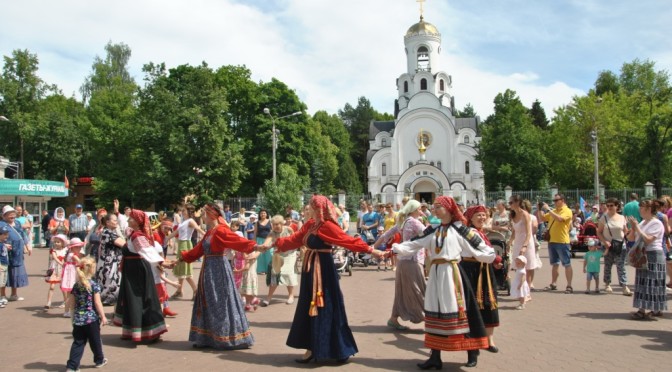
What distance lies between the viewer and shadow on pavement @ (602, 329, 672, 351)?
7.33m

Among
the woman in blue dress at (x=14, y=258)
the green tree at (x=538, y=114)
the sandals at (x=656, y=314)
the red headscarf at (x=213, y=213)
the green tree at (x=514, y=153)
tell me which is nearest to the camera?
the red headscarf at (x=213, y=213)

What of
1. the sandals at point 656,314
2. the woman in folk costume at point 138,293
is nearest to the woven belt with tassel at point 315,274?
the woman in folk costume at point 138,293

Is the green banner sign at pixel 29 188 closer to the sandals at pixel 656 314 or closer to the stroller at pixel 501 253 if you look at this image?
the stroller at pixel 501 253

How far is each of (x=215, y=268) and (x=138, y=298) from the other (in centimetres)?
115

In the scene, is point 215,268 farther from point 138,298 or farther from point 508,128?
point 508,128

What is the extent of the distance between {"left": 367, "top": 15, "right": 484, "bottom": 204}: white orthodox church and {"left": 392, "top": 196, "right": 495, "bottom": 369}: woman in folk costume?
6029 cm

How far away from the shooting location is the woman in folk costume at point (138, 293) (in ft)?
25.0

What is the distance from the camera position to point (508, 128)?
5434cm

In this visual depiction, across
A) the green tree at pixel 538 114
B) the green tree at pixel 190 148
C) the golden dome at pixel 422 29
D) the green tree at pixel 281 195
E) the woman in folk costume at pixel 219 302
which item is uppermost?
the golden dome at pixel 422 29

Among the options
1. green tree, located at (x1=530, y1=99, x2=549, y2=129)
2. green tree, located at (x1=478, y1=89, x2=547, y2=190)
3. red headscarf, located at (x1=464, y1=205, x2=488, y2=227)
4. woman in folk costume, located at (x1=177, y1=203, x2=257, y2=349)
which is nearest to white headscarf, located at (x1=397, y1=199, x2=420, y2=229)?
red headscarf, located at (x1=464, y1=205, x2=488, y2=227)

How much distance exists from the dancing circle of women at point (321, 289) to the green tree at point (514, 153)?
48.3m

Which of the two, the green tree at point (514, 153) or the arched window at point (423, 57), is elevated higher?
the arched window at point (423, 57)

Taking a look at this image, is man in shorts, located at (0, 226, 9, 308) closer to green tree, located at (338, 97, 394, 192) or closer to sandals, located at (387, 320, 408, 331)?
sandals, located at (387, 320, 408, 331)

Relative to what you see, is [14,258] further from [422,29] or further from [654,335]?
[422,29]
